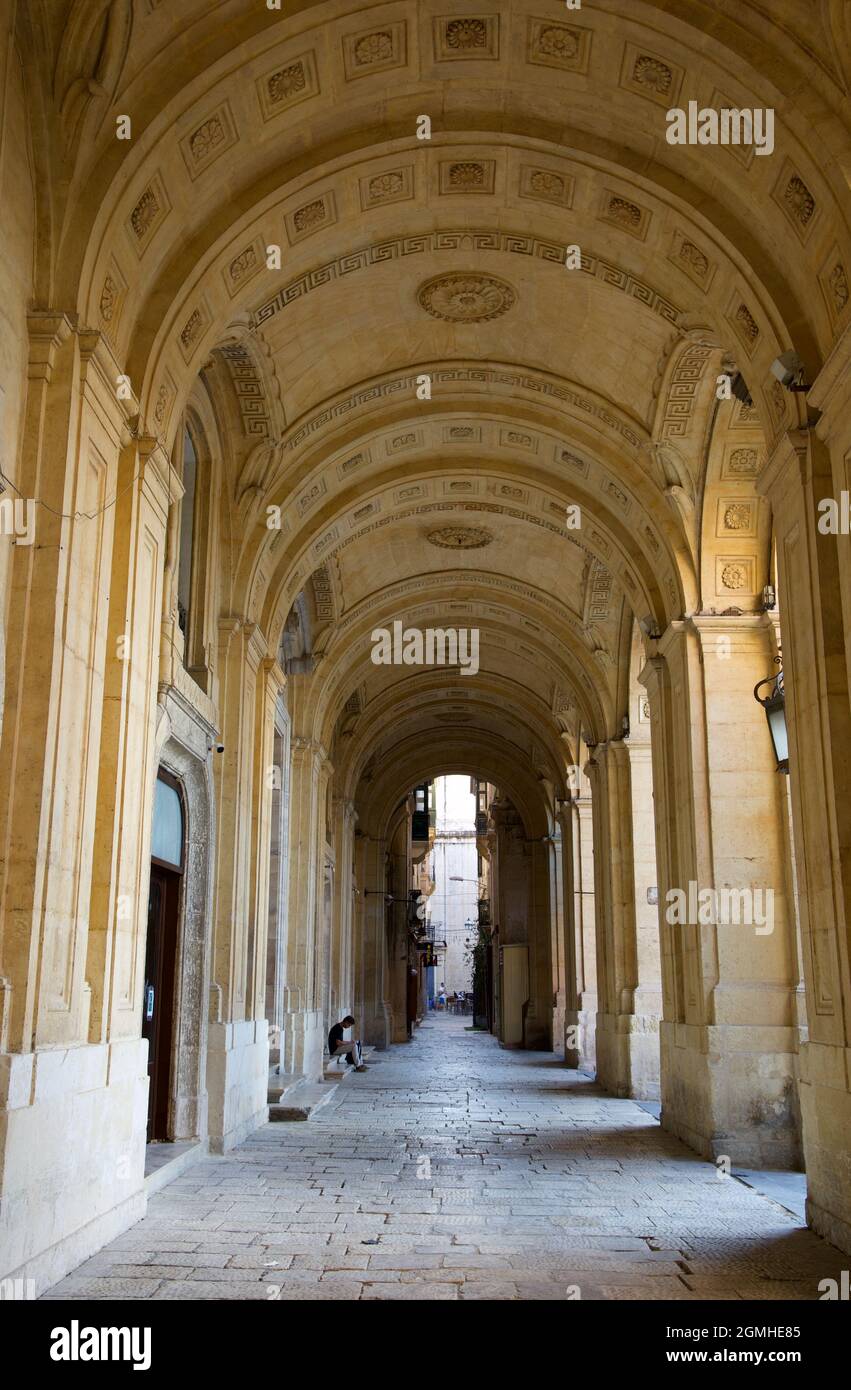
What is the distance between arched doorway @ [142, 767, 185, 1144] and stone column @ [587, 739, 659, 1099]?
297 inches

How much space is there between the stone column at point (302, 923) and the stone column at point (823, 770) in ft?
32.2

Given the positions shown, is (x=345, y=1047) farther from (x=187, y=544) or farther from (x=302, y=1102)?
(x=187, y=544)

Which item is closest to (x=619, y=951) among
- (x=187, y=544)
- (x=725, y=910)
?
(x=725, y=910)

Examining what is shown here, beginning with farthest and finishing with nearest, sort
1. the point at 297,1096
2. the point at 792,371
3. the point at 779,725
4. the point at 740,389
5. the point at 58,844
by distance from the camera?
the point at 297,1096 → the point at 740,389 → the point at 779,725 → the point at 792,371 → the point at 58,844

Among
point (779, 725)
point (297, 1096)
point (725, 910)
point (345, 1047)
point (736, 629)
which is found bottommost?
A: point (297, 1096)

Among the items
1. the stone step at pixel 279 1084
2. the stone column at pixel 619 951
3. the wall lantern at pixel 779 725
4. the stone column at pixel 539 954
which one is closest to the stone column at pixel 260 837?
the stone step at pixel 279 1084

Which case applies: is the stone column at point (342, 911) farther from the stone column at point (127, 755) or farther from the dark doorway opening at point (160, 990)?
the stone column at point (127, 755)

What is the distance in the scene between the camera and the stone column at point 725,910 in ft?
33.2

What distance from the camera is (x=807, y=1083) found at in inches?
289

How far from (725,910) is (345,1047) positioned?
11116 millimetres

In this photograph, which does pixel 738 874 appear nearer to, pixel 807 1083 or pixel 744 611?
pixel 744 611

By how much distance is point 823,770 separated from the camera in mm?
7090
